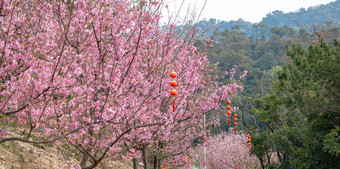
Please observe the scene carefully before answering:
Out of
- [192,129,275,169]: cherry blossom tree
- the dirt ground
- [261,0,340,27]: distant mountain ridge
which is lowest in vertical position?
the dirt ground

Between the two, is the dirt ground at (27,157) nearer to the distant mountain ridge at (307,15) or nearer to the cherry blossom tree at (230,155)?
the cherry blossom tree at (230,155)

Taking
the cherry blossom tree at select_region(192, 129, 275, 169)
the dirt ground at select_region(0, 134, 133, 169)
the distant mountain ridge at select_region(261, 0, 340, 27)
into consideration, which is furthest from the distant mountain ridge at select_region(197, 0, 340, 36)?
the dirt ground at select_region(0, 134, 133, 169)

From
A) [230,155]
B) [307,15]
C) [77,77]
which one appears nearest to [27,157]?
[77,77]

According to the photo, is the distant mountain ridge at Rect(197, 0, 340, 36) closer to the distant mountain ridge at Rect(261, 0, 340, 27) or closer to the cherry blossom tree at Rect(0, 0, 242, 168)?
the distant mountain ridge at Rect(261, 0, 340, 27)

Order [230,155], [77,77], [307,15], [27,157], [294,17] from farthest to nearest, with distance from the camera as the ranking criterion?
1. [294,17]
2. [307,15]
3. [230,155]
4. [27,157]
5. [77,77]

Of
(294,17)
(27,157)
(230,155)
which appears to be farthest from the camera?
(294,17)

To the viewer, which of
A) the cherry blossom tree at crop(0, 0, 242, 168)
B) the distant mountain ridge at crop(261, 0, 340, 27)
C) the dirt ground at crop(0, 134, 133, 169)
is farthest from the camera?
the distant mountain ridge at crop(261, 0, 340, 27)

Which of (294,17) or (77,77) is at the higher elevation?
(294,17)

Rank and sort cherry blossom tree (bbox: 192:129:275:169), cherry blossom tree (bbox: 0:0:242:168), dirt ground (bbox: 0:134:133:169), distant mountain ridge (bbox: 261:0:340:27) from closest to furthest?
cherry blossom tree (bbox: 0:0:242:168) → dirt ground (bbox: 0:134:133:169) → cherry blossom tree (bbox: 192:129:275:169) → distant mountain ridge (bbox: 261:0:340:27)

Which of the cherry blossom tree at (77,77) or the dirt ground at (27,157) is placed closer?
the cherry blossom tree at (77,77)

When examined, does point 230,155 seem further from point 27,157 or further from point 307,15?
point 307,15

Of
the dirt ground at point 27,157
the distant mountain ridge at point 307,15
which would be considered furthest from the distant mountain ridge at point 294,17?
the dirt ground at point 27,157

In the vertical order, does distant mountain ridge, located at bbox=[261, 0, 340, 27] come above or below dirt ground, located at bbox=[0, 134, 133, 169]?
above

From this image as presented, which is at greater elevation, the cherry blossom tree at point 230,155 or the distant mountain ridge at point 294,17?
the distant mountain ridge at point 294,17
